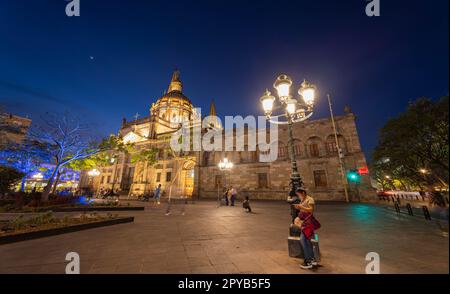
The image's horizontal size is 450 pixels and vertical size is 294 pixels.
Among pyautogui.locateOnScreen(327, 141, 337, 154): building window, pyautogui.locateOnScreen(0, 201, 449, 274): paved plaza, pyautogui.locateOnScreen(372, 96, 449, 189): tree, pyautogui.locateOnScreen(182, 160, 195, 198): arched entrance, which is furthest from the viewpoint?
pyautogui.locateOnScreen(182, 160, 195, 198): arched entrance

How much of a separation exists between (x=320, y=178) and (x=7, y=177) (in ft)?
93.4

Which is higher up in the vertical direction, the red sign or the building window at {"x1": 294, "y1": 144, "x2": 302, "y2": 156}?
the building window at {"x1": 294, "y1": 144, "x2": 302, "y2": 156}

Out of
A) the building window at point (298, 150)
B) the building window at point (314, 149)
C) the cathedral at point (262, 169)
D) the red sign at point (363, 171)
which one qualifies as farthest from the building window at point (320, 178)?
the red sign at point (363, 171)

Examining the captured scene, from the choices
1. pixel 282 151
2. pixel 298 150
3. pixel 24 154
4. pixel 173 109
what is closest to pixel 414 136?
pixel 298 150

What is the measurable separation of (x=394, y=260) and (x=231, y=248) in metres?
3.38

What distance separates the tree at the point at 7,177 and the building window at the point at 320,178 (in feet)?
91.0

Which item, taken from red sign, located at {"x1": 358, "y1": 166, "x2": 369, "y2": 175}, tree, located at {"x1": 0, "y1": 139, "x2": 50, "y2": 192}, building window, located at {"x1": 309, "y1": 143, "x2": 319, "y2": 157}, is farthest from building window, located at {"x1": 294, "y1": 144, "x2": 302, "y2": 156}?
tree, located at {"x1": 0, "y1": 139, "x2": 50, "y2": 192}

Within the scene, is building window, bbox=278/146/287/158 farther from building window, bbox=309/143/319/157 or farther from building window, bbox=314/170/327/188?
building window, bbox=314/170/327/188

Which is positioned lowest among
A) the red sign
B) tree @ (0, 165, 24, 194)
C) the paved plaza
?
the paved plaza

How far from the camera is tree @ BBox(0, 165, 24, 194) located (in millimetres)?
12258

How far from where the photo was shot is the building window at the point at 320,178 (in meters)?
20.2

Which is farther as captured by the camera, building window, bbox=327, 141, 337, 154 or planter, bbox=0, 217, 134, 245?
building window, bbox=327, 141, 337, 154

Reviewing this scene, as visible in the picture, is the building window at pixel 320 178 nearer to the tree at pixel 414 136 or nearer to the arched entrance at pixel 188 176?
the tree at pixel 414 136

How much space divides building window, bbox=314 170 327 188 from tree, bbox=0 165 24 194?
2773 centimetres
